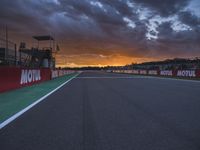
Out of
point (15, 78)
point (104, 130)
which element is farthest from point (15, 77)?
point (104, 130)

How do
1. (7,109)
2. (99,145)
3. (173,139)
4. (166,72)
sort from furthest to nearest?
(166,72) < (7,109) < (173,139) < (99,145)

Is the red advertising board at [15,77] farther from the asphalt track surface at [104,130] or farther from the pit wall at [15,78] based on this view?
the asphalt track surface at [104,130]

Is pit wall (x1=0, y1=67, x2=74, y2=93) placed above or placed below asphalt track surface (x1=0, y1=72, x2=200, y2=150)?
above

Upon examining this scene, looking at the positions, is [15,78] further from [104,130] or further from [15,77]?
[104,130]

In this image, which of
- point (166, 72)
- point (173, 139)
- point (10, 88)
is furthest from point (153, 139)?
point (166, 72)

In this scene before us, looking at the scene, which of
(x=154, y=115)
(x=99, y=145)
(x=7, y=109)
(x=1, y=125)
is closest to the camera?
(x=99, y=145)

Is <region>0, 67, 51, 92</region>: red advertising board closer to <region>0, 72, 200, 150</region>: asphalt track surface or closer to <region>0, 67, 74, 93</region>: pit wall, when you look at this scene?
<region>0, 67, 74, 93</region>: pit wall

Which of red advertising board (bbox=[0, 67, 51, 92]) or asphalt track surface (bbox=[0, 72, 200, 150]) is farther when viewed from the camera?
red advertising board (bbox=[0, 67, 51, 92])

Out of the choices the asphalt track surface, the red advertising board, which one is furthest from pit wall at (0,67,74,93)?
the asphalt track surface

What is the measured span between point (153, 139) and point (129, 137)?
0.47 metres

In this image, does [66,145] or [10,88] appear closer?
[66,145]

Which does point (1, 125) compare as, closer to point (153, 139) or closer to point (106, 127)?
point (106, 127)

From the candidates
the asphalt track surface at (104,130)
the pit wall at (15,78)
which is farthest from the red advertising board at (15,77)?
the asphalt track surface at (104,130)

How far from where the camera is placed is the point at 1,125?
6664mm
